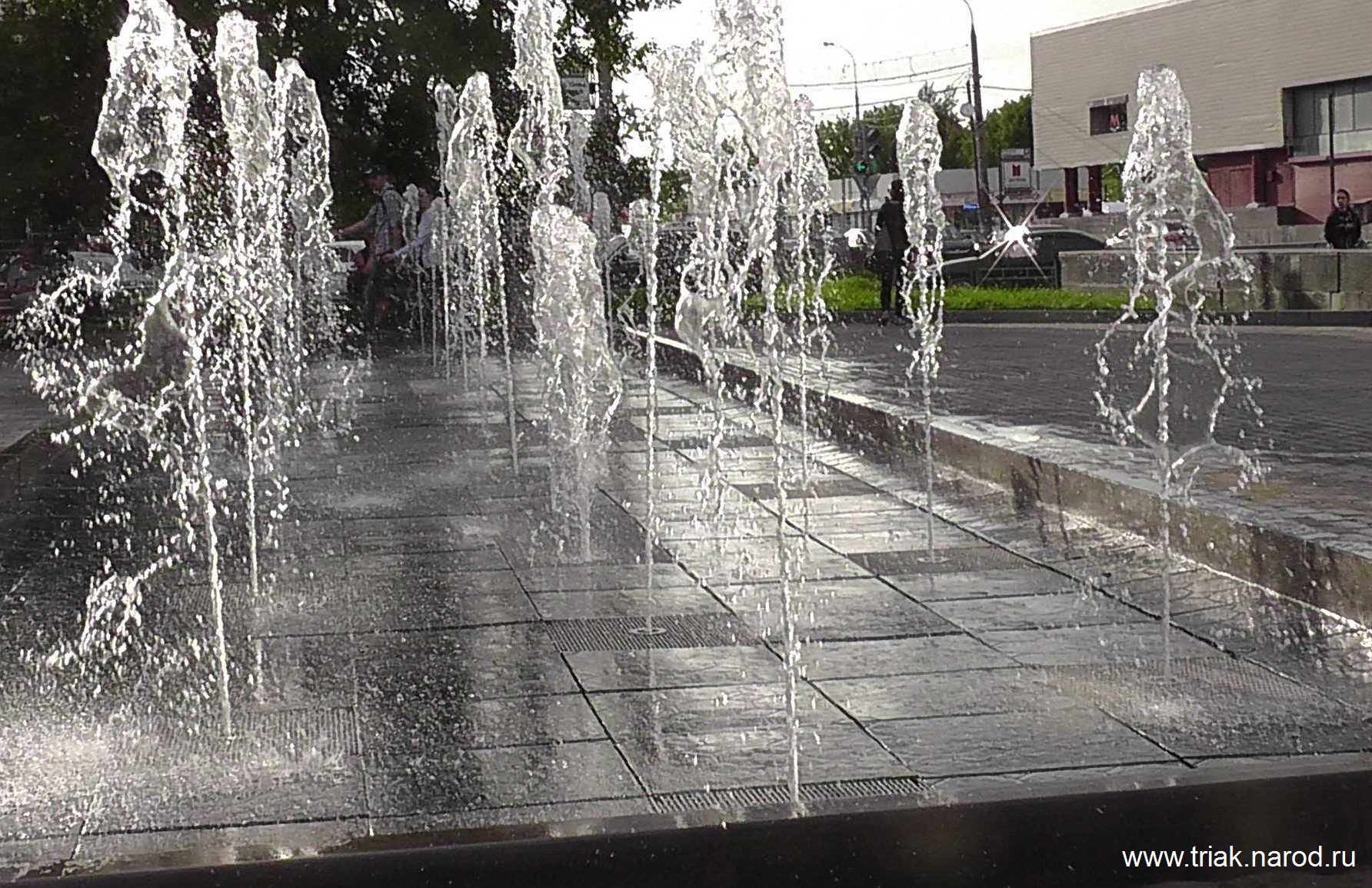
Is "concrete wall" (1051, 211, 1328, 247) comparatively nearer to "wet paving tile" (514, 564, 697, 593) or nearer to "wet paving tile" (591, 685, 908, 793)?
"wet paving tile" (514, 564, 697, 593)

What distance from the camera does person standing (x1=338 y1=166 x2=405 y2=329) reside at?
23.0m

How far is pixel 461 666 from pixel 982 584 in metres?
2.06

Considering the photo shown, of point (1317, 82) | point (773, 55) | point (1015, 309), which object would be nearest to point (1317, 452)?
point (773, 55)

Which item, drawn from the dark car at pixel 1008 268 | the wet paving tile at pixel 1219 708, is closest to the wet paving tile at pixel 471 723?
the wet paving tile at pixel 1219 708

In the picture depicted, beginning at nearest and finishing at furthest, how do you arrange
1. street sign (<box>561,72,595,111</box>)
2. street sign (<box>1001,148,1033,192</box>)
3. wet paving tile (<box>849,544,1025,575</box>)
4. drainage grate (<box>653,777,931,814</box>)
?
drainage grate (<box>653,777,931,814</box>)
wet paving tile (<box>849,544,1025,575</box>)
street sign (<box>561,72,595,111</box>)
street sign (<box>1001,148,1033,192</box>)

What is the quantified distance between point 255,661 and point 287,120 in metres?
20.2

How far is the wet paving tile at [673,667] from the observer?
18.5ft

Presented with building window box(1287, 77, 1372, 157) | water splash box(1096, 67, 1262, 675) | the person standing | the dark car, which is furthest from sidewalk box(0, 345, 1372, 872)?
building window box(1287, 77, 1372, 157)

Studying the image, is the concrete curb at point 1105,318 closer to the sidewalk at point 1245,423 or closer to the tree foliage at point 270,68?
the sidewalk at point 1245,423

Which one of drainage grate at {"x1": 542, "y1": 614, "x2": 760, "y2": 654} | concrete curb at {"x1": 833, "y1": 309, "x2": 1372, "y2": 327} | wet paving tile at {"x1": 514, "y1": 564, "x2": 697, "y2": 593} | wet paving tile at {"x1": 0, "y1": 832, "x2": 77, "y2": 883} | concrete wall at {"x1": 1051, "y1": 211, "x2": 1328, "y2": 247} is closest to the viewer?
wet paving tile at {"x1": 0, "y1": 832, "x2": 77, "y2": 883}

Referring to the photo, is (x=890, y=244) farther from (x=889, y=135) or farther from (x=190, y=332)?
(x=889, y=135)

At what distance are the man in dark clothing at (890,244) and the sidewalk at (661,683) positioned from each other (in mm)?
15802

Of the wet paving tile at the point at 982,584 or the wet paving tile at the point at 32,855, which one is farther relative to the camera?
the wet paving tile at the point at 982,584

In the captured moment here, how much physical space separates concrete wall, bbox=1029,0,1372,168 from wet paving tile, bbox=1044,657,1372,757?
4572 centimetres
